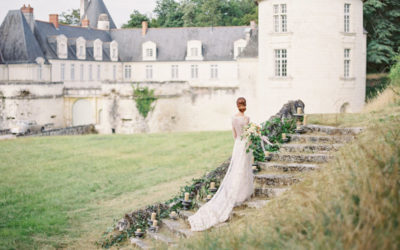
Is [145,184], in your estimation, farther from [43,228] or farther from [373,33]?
[373,33]

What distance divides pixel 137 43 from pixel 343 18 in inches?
855

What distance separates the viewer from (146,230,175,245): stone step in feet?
22.3

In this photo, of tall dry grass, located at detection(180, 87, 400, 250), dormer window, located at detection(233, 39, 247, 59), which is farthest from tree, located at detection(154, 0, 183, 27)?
tall dry grass, located at detection(180, 87, 400, 250)

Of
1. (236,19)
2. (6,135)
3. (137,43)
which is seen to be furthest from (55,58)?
(236,19)

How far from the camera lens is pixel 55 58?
34.8 m

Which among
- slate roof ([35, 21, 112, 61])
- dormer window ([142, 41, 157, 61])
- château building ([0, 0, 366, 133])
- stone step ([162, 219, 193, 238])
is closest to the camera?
stone step ([162, 219, 193, 238])

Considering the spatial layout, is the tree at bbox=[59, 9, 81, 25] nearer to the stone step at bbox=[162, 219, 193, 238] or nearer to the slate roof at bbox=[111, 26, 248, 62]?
the slate roof at bbox=[111, 26, 248, 62]

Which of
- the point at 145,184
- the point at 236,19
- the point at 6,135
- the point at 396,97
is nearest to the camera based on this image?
the point at 396,97

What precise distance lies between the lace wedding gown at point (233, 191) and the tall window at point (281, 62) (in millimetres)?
15631

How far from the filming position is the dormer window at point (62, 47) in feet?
115

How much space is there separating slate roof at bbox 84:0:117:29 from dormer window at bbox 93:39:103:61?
768 cm

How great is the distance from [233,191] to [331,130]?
2724mm

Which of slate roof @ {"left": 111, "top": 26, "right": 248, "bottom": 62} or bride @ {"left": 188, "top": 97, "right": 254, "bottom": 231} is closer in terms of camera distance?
bride @ {"left": 188, "top": 97, "right": 254, "bottom": 231}

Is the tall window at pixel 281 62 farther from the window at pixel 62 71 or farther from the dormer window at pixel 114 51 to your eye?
the dormer window at pixel 114 51
